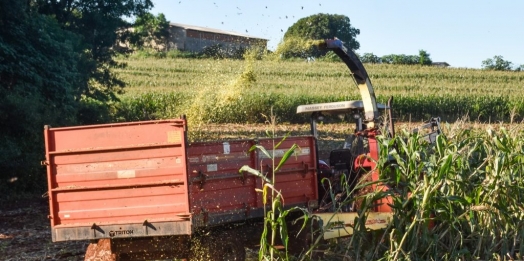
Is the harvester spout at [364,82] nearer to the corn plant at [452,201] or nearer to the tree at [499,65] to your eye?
the corn plant at [452,201]

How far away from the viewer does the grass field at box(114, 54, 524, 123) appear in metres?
29.9

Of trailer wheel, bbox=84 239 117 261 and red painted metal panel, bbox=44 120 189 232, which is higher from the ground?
red painted metal panel, bbox=44 120 189 232

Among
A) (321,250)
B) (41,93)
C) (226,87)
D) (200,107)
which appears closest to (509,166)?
(321,250)

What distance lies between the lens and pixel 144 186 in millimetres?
8156

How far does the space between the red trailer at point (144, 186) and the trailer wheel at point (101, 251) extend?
13 millimetres

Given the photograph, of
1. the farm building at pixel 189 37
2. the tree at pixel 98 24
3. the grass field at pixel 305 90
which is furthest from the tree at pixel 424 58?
the tree at pixel 98 24

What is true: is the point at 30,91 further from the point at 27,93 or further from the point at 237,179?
the point at 237,179

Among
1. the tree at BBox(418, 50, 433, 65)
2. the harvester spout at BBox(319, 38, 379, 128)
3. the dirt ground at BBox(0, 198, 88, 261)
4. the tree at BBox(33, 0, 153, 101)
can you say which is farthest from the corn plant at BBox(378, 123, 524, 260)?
the tree at BBox(418, 50, 433, 65)

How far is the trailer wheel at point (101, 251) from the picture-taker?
8.47 metres

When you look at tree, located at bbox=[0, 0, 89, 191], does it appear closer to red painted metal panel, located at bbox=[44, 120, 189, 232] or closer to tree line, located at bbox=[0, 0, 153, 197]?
tree line, located at bbox=[0, 0, 153, 197]

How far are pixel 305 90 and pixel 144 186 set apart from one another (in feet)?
94.6

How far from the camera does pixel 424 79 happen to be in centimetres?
4575

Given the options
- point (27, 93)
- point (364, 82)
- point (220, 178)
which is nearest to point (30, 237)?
point (220, 178)

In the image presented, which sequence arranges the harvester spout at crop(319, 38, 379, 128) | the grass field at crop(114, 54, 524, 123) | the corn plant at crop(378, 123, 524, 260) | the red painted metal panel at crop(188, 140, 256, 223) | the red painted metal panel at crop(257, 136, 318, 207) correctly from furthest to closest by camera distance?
the grass field at crop(114, 54, 524, 123)
the harvester spout at crop(319, 38, 379, 128)
the red painted metal panel at crop(257, 136, 318, 207)
the corn plant at crop(378, 123, 524, 260)
the red painted metal panel at crop(188, 140, 256, 223)
